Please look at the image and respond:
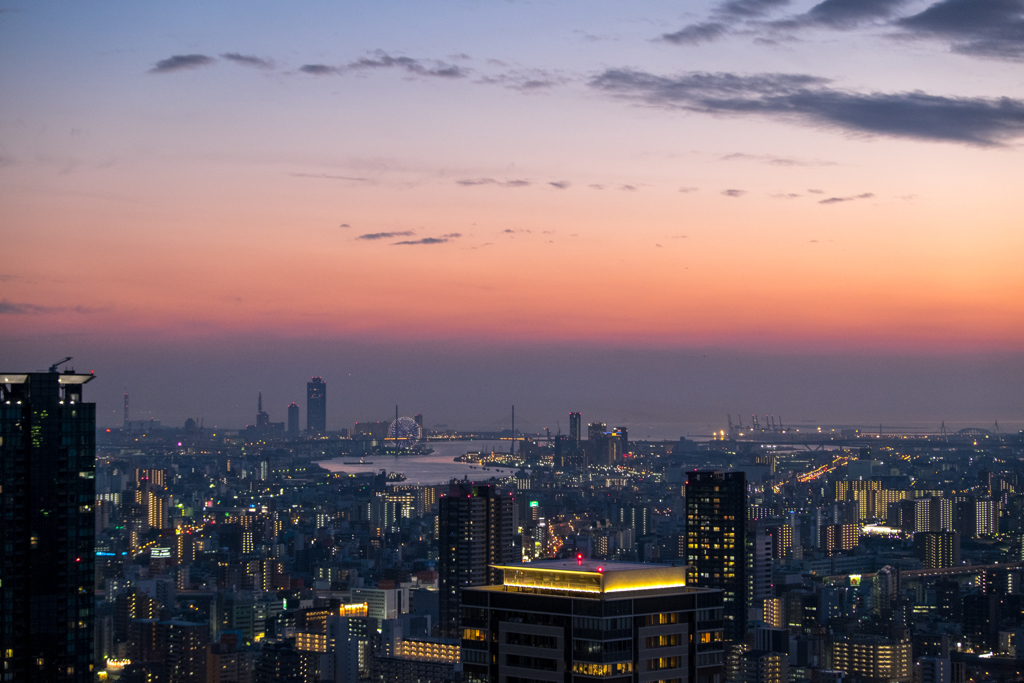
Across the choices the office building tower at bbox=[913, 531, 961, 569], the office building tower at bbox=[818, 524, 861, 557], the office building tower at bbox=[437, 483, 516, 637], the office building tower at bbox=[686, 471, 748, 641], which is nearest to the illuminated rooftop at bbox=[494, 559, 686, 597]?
the office building tower at bbox=[686, 471, 748, 641]

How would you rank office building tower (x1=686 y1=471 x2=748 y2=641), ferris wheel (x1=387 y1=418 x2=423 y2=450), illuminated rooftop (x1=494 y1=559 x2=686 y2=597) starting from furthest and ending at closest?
ferris wheel (x1=387 y1=418 x2=423 y2=450) → office building tower (x1=686 y1=471 x2=748 y2=641) → illuminated rooftop (x1=494 y1=559 x2=686 y2=597)

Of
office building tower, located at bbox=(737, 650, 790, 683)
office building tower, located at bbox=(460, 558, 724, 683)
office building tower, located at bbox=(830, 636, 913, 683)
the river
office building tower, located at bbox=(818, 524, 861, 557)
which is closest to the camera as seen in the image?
office building tower, located at bbox=(460, 558, 724, 683)

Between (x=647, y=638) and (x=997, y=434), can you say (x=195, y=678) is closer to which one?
(x=647, y=638)

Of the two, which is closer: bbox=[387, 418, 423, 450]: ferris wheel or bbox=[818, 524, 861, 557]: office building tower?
bbox=[818, 524, 861, 557]: office building tower

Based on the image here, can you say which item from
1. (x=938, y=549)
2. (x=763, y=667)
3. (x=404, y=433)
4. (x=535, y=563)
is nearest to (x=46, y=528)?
(x=535, y=563)

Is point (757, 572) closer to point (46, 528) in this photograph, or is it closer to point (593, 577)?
point (46, 528)

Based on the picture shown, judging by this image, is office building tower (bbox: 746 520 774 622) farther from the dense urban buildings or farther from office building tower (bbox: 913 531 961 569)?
office building tower (bbox: 913 531 961 569)
